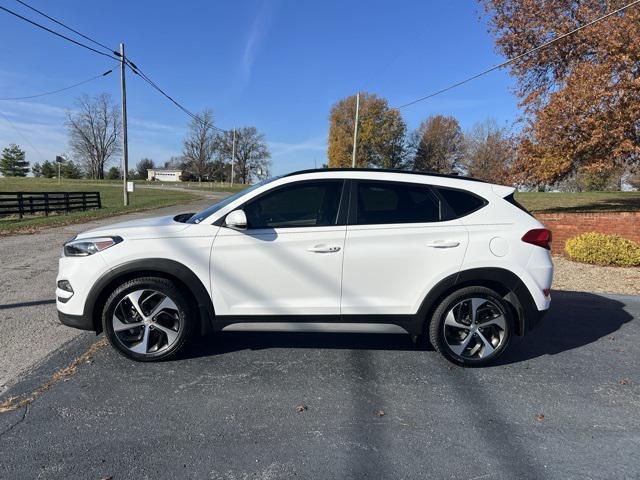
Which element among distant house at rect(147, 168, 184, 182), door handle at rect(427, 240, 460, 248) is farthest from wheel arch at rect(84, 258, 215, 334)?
distant house at rect(147, 168, 184, 182)

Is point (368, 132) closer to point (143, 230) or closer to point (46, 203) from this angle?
point (46, 203)

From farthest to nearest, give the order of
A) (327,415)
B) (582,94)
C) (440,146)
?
(440,146), (582,94), (327,415)

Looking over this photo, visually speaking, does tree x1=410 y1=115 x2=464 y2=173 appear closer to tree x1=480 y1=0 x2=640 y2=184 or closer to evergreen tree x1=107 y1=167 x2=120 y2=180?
tree x1=480 y1=0 x2=640 y2=184

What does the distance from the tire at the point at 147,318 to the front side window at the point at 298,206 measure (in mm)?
935

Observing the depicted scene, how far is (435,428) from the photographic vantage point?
300 centimetres

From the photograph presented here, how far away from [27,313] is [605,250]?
384 inches

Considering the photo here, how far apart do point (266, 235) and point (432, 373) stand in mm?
1851

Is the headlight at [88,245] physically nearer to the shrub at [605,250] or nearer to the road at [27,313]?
the road at [27,313]

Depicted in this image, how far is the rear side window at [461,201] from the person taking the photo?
12.8 ft

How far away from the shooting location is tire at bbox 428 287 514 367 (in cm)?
386

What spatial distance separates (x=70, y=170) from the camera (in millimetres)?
101500

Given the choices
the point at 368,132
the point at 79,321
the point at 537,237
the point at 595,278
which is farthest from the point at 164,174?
the point at 537,237

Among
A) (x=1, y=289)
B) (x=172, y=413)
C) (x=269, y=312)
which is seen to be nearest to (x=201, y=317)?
(x=269, y=312)

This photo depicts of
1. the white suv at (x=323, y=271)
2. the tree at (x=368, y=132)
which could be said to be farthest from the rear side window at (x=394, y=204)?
the tree at (x=368, y=132)
